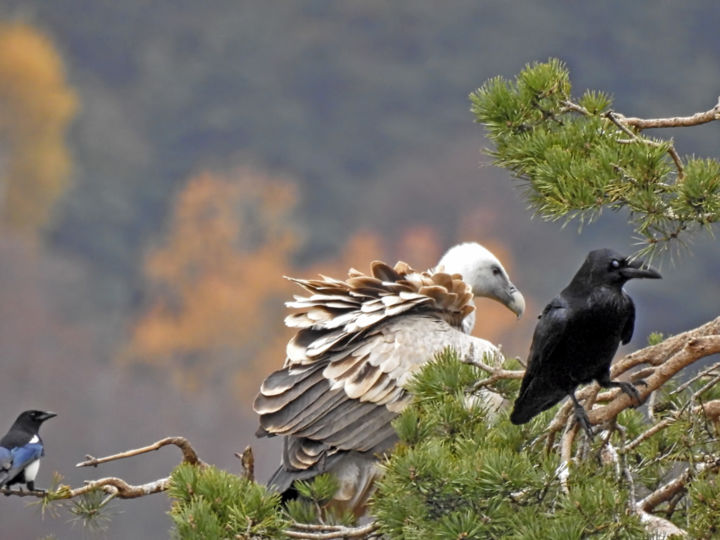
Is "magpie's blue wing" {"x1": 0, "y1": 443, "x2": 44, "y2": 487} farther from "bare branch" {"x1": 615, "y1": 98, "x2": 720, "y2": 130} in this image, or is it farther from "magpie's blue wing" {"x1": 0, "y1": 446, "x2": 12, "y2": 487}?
"bare branch" {"x1": 615, "y1": 98, "x2": 720, "y2": 130}

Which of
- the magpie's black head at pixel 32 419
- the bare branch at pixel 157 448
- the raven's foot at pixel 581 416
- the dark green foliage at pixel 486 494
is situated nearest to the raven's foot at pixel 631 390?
the raven's foot at pixel 581 416

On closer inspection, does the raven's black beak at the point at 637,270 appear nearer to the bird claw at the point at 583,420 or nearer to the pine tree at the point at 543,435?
the pine tree at the point at 543,435

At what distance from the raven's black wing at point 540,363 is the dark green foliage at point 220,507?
624 millimetres

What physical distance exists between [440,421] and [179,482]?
610 mm

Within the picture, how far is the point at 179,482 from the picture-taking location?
250 centimetres

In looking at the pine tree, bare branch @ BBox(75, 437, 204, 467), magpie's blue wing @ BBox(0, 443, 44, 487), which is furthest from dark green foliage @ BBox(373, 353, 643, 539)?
magpie's blue wing @ BBox(0, 443, 44, 487)

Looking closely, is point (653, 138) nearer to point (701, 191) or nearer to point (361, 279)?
point (701, 191)

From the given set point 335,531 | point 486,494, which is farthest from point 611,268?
point 335,531

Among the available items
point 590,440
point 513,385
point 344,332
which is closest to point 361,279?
point 344,332

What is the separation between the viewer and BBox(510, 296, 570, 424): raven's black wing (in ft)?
8.55

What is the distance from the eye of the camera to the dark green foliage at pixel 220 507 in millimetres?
2414

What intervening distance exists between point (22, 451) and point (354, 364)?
1.30m

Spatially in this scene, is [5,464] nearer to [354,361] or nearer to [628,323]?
[354,361]

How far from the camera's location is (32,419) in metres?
4.32
